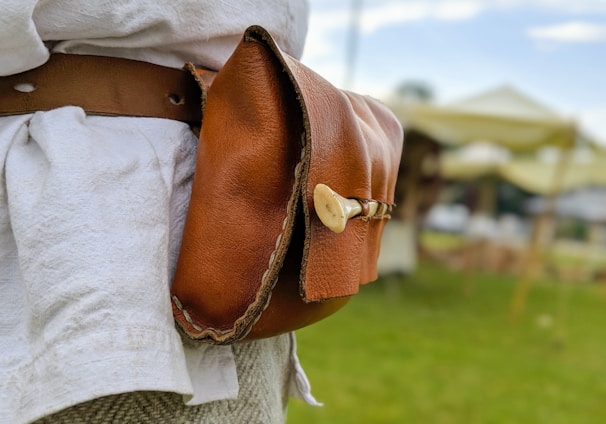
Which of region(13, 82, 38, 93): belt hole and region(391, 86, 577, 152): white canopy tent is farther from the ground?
region(13, 82, 38, 93): belt hole

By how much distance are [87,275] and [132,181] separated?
9cm

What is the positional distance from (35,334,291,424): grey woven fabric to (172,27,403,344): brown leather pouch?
71 mm

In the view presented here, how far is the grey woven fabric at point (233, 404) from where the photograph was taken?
0.51 metres

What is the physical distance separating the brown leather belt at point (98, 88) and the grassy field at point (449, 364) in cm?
212

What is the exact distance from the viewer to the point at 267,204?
525 mm

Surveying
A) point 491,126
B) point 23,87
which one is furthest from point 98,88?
point 491,126

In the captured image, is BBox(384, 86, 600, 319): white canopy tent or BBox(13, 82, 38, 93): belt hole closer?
BBox(13, 82, 38, 93): belt hole

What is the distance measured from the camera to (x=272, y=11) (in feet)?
2.16

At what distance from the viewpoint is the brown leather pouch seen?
51cm

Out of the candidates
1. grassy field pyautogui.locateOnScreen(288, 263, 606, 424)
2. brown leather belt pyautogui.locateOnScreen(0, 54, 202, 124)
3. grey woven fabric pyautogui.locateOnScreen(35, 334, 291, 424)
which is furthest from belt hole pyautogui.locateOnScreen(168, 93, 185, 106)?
grassy field pyautogui.locateOnScreen(288, 263, 606, 424)

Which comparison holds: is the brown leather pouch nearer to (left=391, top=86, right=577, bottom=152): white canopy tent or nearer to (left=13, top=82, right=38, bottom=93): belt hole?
(left=13, top=82, right=38, bottom=93): belt hole

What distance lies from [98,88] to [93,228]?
15 centimetres

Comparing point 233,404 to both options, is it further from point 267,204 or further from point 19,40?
point 19,40

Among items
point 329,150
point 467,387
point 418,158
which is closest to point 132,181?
point 329,150
